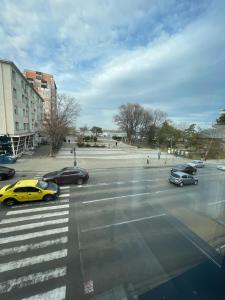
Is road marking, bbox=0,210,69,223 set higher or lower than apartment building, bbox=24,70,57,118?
A: lower

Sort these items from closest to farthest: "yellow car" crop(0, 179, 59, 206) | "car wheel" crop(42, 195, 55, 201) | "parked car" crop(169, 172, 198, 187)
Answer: "yellow car" crop(0, 179, 59, 206) < "car wheel" crop(42, 195, 55, 201) < "parked car" crop(169, 172, 198, 187)

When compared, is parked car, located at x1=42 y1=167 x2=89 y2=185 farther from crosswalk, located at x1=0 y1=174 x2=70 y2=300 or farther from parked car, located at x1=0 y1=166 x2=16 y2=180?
crosswalk, located at x1=0 y1=174 x2=70 y2=300

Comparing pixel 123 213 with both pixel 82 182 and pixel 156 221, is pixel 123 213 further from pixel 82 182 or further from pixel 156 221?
pixel 82 182

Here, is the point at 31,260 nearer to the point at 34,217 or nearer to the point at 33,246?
the point at 33,246

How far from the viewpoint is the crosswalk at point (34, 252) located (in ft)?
17.1

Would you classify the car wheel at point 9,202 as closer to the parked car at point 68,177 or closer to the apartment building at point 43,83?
the parked car at point 68,177

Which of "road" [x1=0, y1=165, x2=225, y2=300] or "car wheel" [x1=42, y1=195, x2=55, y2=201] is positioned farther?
"car wheel" [x1=42, y1=195, x2=55, y2=201]

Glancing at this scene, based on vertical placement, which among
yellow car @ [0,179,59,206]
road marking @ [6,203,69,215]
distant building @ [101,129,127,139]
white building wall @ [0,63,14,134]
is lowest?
road marking @ [6,203,69,215]

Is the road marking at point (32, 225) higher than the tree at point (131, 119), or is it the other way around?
the tree at point (131, 119)

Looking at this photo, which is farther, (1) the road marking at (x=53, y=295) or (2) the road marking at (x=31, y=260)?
(2) the road marking at (x=31, y=260)

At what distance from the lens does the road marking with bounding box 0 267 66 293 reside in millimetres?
5284

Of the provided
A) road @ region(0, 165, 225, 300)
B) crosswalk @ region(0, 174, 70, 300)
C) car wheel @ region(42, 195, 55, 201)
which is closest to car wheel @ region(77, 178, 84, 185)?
road @ region(0, 165, 225, 300)

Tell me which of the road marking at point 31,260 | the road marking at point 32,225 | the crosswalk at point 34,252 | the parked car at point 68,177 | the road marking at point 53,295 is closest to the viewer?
the road marking at point 53,295

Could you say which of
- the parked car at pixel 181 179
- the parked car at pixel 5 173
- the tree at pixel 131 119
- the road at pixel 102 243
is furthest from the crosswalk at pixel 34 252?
the tree at pixel 131 119
